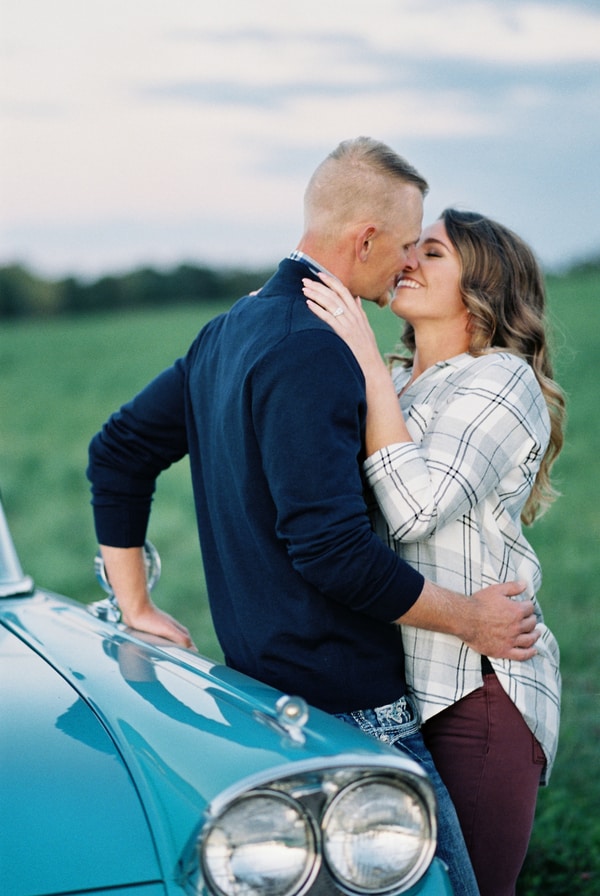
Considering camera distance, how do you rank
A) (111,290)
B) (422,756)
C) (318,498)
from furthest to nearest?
(111,290), (422,756), (318,498)

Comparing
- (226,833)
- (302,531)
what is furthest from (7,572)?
(226,833)

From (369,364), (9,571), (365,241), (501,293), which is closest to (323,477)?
(369,364)

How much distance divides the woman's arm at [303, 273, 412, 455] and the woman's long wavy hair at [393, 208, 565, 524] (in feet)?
1.46

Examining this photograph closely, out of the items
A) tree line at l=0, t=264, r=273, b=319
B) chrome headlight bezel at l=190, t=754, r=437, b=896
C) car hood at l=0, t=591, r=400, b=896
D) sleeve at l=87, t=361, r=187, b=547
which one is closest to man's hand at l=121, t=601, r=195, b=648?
sleeve at l=87, t=361, r=187, b=547

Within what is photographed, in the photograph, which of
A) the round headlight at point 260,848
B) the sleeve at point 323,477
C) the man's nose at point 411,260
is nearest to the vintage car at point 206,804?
the round headlight at point 260,848

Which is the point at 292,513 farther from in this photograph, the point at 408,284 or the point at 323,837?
Answer: the point at 408,284

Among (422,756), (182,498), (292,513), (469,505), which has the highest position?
(292,513)

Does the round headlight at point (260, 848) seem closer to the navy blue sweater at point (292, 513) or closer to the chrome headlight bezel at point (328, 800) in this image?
the chrome headlight bezel at point (328, 800)

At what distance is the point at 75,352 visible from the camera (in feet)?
82.0

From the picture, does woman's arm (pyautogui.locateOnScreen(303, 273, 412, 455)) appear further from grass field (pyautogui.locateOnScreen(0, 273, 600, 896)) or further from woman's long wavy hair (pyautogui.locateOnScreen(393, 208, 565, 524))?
grass field (pyautogui.locateOnScreen(0, 273, 600, 896))

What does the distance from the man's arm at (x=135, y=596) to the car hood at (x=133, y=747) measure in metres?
0.51

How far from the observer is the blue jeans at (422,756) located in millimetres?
2164

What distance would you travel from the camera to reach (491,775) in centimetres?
242

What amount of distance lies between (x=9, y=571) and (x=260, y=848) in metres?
1.47
